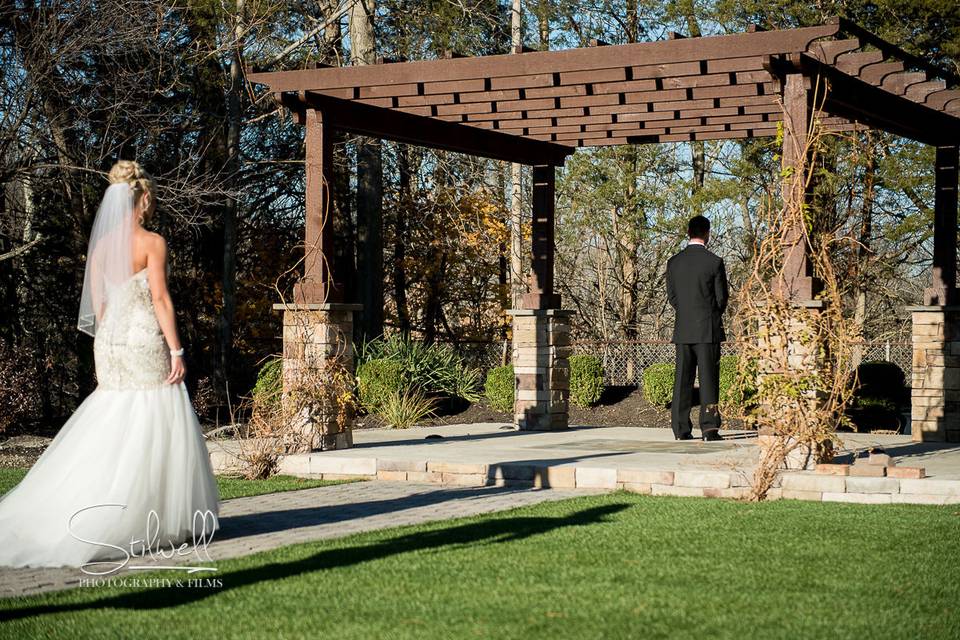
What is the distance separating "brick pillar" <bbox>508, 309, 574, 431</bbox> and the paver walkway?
4051 mm

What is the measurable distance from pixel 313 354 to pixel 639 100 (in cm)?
391

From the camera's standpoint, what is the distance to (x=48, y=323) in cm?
1781

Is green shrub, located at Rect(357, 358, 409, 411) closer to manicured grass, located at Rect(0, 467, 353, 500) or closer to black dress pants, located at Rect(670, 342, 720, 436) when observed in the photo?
black dress pants, located at Rect(670, 342, 720, 436)

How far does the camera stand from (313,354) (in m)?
10.4

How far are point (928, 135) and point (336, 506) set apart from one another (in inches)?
316

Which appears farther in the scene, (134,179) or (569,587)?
(134,179)

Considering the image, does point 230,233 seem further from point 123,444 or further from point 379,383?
point 123,444

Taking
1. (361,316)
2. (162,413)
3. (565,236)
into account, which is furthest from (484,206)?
(162,413)

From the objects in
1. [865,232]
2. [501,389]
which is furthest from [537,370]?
[865,232]

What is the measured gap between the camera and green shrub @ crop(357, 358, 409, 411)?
16453 millimetres

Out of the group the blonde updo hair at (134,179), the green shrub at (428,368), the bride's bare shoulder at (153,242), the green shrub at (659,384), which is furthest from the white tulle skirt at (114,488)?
the green shrub at (659,384)

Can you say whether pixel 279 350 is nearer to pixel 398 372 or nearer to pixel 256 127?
pixel 256 127

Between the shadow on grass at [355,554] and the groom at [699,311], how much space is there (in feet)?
10.0

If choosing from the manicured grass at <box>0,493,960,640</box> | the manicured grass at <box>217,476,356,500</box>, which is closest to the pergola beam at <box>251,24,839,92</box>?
the manicured grass at <box>217,476,356,500</box>
